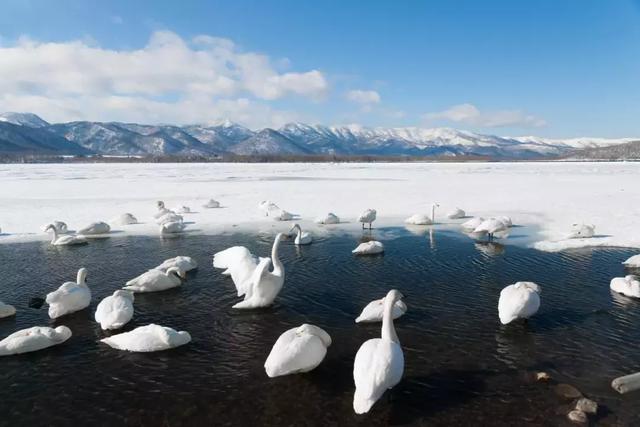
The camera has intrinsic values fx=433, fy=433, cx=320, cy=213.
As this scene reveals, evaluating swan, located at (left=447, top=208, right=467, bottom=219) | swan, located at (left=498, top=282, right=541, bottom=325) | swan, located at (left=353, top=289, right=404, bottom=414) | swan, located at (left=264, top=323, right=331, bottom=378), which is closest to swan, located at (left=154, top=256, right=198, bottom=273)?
swan, located at (left=264, top=323, right=331, bottom=378)

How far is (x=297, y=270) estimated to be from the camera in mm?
17391

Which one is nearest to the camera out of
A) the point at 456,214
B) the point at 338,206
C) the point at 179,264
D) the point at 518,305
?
the point at 518,305

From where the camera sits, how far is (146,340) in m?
10.4

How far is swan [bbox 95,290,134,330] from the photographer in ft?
37.7

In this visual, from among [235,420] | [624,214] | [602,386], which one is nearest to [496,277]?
[602,386]

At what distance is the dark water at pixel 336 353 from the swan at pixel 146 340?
0.20 m

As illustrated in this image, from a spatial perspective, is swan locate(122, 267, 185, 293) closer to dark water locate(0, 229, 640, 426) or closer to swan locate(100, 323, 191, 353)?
dark water locate(0, 229, 640, 426)

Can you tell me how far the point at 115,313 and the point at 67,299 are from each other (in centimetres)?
210

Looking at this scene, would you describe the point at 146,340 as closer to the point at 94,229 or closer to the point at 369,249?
the point at 369,249

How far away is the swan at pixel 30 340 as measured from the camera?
10.3 metres

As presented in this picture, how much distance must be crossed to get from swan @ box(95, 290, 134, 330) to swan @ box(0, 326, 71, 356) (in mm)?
990

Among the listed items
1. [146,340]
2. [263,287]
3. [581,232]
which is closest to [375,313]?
[263,287]

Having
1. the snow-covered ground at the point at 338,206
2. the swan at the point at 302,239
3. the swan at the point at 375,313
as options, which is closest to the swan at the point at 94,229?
the snow-covered ground at the point at 338,206

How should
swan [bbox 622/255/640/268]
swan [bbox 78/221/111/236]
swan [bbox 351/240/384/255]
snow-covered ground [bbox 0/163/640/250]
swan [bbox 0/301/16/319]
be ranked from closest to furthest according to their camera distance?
swan [bbox 0/301/16/319] < swan [bbox 622/255/640/268] < swan [bbox 351/240/384/255] < swan [bbox 78/221/111/236] < snow-covered ground [bbox 0/163/640/250]
